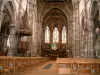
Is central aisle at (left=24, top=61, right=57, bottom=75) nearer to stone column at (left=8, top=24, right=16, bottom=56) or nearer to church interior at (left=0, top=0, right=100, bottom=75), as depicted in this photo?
church interior at (left=0, top=0, right=100, bottom=75)

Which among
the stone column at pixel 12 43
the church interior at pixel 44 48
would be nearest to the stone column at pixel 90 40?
the church interior at pixel 44 48

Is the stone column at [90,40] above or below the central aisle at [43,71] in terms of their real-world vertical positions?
above

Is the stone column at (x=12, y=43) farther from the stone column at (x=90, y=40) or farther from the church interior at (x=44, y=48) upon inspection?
the stone column at (x=90, y=40)

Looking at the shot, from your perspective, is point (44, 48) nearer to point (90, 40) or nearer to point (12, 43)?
point (90, 40)

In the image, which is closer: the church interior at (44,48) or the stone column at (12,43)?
the church interior at (44,48)

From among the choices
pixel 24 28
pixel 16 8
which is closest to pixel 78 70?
pixel 24 28

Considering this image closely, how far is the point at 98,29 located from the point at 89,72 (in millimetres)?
20912

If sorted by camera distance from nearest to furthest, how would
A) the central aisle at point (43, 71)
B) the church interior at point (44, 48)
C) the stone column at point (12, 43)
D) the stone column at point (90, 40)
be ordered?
the church interior at point (44, 48)
the central aisle at point (43, 71)
the stone column at point (12, 43)
the stone column at point (90, 40)

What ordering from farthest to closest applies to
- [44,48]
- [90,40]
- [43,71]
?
[44,48]
[90,40]
[43,71]

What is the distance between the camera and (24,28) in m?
18.7

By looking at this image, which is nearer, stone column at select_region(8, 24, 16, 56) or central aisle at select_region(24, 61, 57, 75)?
central aisle at select_region(24, 61, 57, 75)

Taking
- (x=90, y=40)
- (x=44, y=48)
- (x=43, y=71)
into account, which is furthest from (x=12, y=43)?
(x=44, y=48)

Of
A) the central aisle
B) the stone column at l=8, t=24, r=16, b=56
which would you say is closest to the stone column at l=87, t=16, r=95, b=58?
the central aisle

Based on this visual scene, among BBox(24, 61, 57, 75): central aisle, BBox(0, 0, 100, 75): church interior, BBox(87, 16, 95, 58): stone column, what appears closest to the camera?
BBox(0, 0, 100, 75): church interior
